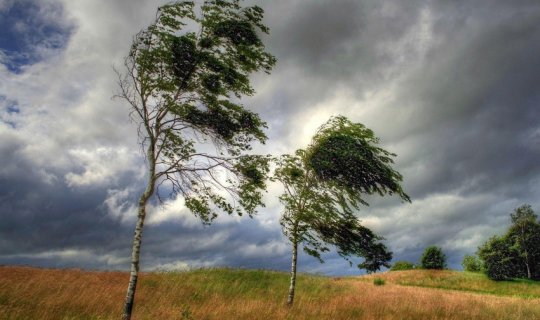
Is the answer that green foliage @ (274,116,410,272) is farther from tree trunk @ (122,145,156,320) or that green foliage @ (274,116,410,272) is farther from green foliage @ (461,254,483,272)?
green foliage @ (461,254,483,272)

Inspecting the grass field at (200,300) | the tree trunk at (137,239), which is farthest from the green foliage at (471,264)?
the tree trunk at (137,239)

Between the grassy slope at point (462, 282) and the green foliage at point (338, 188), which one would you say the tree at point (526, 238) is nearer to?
→ the grassy slope at point (462, 282)

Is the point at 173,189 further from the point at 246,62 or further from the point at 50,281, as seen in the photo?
the point at 50,281

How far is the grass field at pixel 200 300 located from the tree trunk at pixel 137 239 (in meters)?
0.97

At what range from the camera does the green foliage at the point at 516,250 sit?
38.7 m

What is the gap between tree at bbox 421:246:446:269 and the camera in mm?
42656

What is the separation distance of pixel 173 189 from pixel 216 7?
582cm

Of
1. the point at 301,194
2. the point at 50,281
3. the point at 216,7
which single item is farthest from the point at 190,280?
the point at 216,7

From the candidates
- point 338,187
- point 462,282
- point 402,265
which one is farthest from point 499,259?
point 338,187

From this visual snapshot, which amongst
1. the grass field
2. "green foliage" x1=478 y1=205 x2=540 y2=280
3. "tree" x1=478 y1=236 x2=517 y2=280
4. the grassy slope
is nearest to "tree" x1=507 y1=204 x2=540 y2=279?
"green foliage" x1=478 y1=205 x2=540 y2=280

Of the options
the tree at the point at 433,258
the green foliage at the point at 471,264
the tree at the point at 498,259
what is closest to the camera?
the tree at the point at 498,259

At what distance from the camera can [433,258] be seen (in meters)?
43.1

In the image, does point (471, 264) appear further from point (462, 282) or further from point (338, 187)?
point (338, 187)

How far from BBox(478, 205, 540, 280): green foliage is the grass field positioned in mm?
24874
